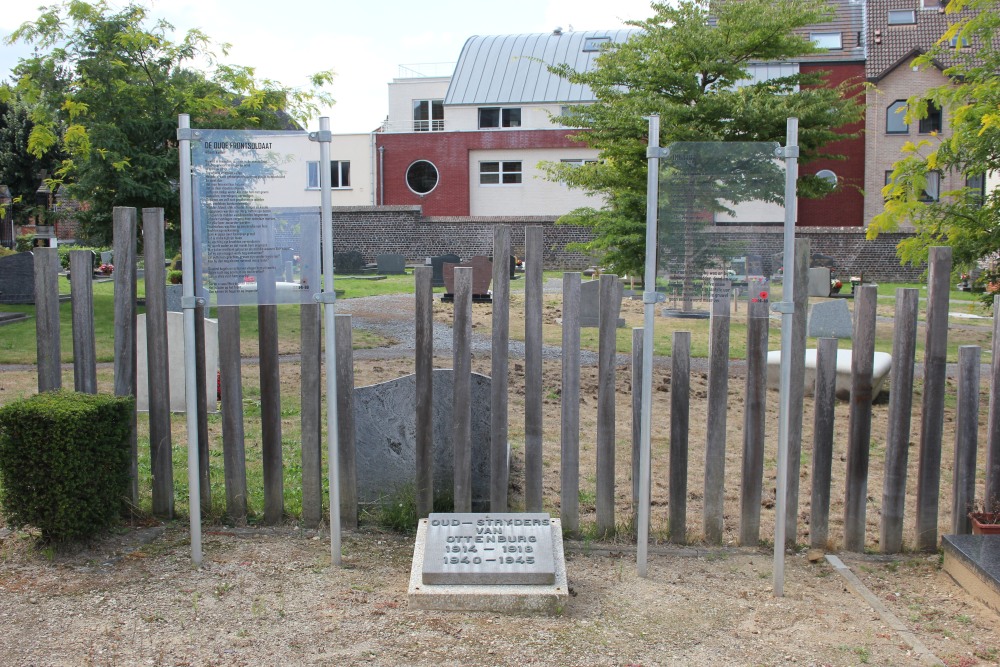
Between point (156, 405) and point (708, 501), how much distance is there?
312 cm

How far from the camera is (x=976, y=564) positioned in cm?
426

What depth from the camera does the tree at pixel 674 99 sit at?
18.1 metres

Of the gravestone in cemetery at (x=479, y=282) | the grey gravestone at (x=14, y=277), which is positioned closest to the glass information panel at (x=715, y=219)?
the gravestone in cemetery at (x=479, y=282)

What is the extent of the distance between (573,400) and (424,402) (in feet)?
2.74

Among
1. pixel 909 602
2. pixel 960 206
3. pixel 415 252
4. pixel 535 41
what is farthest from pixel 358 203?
pixel 909 602

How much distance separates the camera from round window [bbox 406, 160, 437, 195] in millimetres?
46125

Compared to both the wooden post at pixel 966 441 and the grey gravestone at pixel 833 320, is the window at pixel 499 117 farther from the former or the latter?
the wooden post at pixel 966 441

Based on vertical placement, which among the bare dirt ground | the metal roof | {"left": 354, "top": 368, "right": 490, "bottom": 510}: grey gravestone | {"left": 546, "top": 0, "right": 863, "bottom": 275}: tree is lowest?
the bare dirt ground

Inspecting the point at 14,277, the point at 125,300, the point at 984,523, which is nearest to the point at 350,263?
the point at 14,277

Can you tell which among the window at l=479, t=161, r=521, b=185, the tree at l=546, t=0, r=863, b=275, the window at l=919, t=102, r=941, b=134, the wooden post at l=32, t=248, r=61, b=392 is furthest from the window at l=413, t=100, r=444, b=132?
the wooden post at l=32, t=248, r=61, b=392

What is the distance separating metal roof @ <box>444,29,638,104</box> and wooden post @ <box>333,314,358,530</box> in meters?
42.3

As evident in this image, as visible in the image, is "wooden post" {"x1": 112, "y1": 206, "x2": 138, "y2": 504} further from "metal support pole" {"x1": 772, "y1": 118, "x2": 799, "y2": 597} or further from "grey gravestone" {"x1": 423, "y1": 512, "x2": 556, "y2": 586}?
"metal support pole" {"x1": 772, "y1": 118, "x2": 799, "y2": 597}

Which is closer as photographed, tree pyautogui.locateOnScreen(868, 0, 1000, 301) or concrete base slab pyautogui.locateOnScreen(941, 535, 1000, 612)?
concrete base slab pyautogui.locateOnScreen(941, 535, 1000, 612)

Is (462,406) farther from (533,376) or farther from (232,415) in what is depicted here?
(232,415)
